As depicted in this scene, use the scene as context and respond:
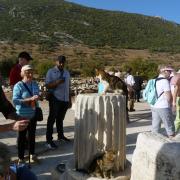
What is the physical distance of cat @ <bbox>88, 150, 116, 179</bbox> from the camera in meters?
5.04

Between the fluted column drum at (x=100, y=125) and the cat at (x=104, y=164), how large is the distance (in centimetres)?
10

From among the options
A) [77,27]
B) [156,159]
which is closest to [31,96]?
[156,159]

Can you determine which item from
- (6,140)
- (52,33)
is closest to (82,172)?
(6,140)

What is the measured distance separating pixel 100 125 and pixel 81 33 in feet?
266

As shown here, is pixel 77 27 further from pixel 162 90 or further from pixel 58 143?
pixel 162 90

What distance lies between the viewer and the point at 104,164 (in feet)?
16.5

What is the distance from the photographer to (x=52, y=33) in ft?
269

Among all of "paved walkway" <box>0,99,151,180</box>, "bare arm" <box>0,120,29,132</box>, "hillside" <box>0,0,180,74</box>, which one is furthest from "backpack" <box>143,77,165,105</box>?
"hillside" <box>0,0,180,74</box>

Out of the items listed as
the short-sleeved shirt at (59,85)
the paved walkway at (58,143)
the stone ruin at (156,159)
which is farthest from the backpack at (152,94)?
the stone ruin at (156,159)

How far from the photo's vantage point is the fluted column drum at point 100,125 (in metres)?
5.16

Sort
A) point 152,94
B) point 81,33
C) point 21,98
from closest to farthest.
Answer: point 21,98 < point 152,94 < point 81,33

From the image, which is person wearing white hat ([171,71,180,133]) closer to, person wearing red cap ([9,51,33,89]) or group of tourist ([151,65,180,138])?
group of tourist ([151,65,180,138])

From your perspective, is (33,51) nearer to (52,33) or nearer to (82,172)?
(52,33)

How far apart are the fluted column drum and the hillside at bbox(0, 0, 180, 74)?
57.3 meters
